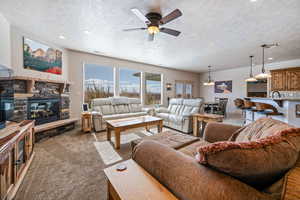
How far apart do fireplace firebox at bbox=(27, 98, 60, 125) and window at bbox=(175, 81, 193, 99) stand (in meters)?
6.15

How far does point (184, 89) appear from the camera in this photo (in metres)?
8.51

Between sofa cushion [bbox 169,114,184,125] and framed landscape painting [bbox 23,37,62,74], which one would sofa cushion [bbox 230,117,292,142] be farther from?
framed landscape painting [bbox 23,37,62,74]

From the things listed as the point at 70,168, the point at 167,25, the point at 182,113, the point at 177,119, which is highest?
the point at 167,25

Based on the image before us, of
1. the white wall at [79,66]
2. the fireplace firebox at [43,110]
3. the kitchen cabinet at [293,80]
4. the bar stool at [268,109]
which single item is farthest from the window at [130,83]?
the kitchen cabinet at [293,80]

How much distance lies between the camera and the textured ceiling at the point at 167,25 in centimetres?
213

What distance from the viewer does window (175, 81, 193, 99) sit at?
8.05m

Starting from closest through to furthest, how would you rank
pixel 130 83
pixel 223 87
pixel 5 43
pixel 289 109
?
1. pixel 5 43
2. pixel 289 109
3. pixel 130 83
4. pixel 223 87

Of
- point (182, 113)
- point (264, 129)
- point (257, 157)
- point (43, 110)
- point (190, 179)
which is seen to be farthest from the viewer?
point (182, 113)

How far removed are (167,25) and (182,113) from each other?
2.64 metres

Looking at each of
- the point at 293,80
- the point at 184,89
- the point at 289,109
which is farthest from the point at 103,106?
the point at 293,80

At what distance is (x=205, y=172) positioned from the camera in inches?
28.0

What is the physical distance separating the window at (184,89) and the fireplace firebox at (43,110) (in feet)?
20.2

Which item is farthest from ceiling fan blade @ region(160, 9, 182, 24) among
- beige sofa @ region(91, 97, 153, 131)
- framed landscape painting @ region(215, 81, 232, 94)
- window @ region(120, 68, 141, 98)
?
framed landscape painting @ region(215, 81, 232, 94)

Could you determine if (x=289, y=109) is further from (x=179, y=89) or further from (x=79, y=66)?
(x=79, y=66)
